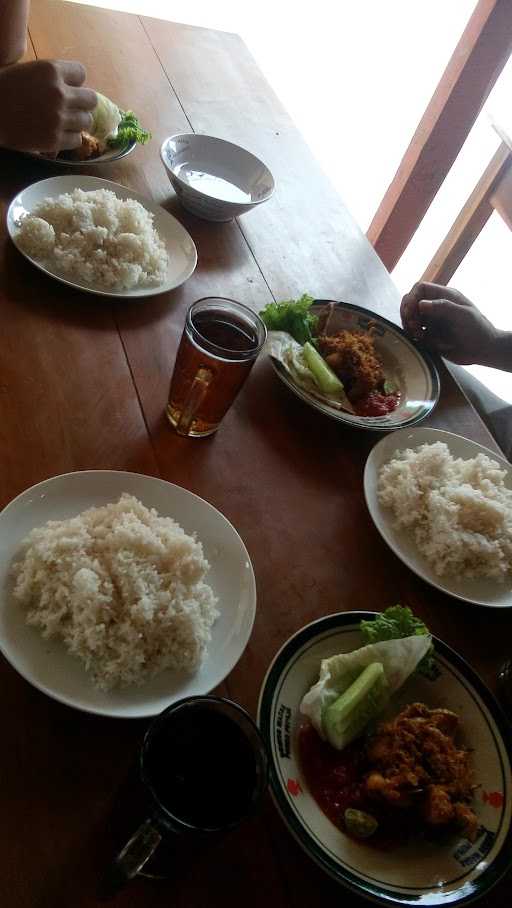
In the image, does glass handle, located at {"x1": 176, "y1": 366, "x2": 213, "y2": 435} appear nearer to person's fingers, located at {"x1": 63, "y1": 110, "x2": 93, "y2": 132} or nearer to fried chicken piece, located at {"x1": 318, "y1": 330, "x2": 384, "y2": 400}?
fried chicken piece, located at {"x1": 318, "y1": 330, "x2": 384, "y2": 400}

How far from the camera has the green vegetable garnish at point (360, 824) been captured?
2.50 feet

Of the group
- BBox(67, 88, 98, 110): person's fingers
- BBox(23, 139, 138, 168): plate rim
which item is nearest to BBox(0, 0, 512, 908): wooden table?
BBox(23, 139, 138, 168): plate rim

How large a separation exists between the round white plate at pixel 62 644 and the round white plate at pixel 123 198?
0.50 meters

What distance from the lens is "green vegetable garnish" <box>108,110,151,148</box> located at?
1709 millimetres

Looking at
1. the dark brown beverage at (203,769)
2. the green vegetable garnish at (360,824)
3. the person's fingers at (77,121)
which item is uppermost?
the dark brown beverage at (203,769)

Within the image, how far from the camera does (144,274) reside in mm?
1363

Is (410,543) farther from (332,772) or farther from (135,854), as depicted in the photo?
(135,854)

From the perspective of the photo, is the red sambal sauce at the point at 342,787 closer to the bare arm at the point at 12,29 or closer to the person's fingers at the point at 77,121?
the person's fingers at the point at 77,121

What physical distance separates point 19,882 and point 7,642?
23 cm

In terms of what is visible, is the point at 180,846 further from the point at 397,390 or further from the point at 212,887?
the point at 397,390

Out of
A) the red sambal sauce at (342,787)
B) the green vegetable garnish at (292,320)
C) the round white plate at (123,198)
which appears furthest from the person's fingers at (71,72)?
the red sambal sauce at (342,787)

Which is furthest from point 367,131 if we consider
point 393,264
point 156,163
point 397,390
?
point 397,390

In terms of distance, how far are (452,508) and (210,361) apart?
47 centimetres

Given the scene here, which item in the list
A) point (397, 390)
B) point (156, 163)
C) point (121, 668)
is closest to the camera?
point (121, 668)
